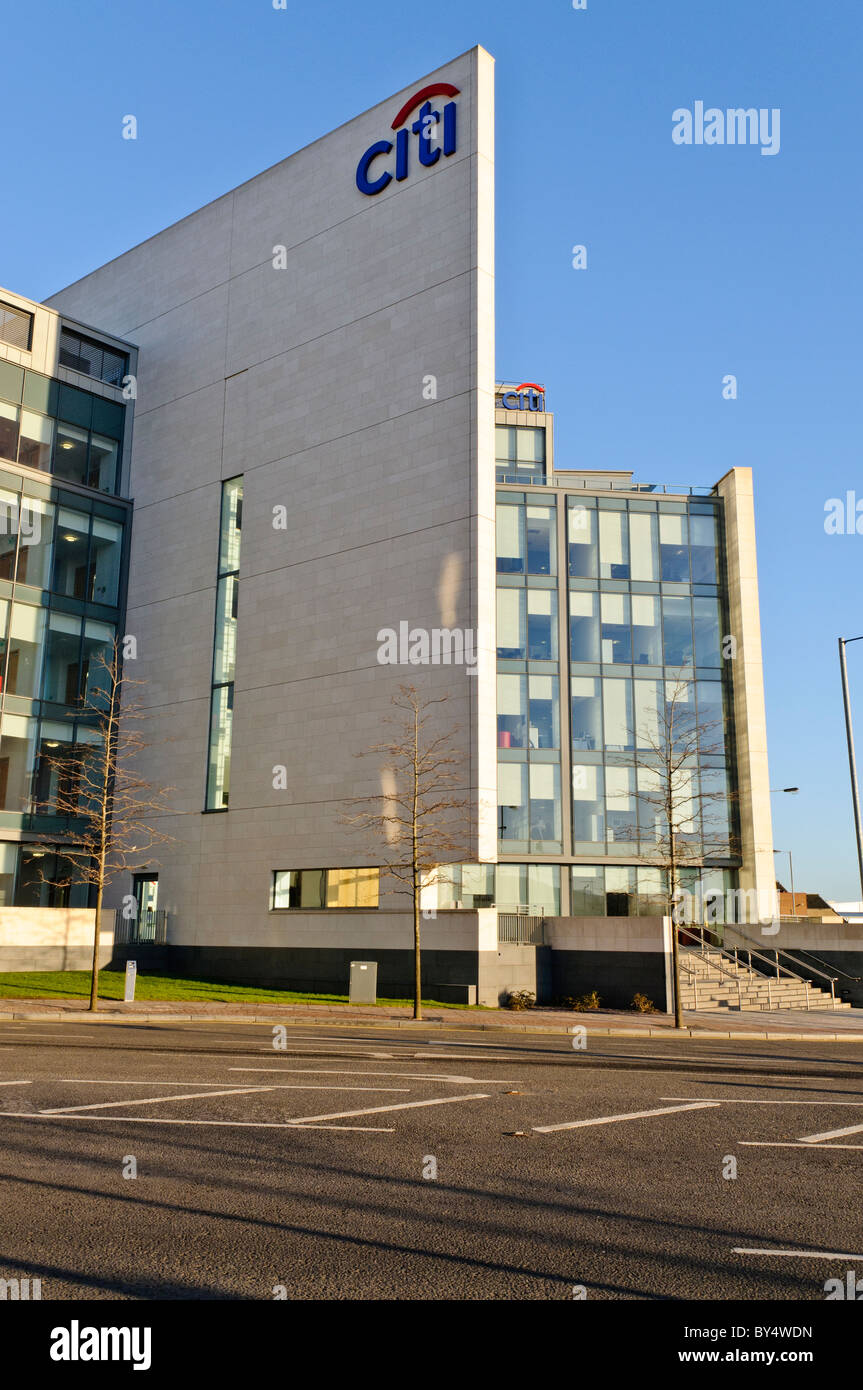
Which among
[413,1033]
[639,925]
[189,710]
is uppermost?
[189,710]

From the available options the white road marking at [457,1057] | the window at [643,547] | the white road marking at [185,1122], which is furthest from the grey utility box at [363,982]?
the window at [643,547]

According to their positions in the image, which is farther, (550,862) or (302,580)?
(550,862)

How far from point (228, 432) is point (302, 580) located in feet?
25.7

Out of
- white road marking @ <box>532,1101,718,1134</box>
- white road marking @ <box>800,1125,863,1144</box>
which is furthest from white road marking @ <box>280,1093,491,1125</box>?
white road marking @ <box>800,1125,863,1144</box>

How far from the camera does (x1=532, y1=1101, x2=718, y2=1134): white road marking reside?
10141 mm

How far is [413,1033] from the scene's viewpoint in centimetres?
2220

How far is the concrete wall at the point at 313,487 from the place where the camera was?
33469 millimetres

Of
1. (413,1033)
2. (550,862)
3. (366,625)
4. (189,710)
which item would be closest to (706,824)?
(550,862)

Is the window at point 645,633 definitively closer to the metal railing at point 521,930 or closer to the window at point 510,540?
the window at point 510,540

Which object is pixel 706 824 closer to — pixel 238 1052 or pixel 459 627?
pixel 459 627

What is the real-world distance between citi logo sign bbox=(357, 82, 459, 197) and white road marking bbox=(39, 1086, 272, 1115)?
31743 millimetres

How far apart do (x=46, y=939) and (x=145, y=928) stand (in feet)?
18.2

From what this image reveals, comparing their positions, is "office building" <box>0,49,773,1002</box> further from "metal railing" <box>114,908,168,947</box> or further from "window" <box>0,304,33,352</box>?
"window" <box>0,304,33,352</box>

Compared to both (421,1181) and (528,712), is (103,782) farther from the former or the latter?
(421,1181)
